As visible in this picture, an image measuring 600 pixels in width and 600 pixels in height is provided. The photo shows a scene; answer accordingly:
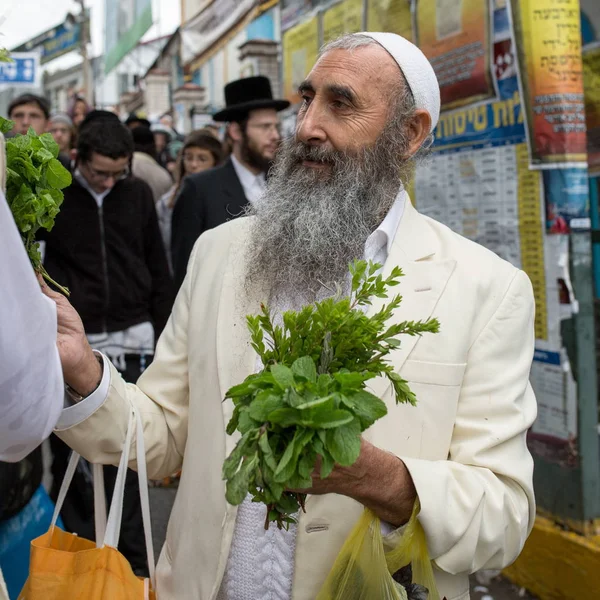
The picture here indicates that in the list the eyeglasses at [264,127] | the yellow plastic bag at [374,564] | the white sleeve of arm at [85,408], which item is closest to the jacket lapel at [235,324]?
the white sleeve of arm at [85,408]

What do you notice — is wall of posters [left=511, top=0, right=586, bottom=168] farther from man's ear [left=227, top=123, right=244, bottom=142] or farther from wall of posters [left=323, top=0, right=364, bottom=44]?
man's ear [left=227, top=123, right=244, bottom=142]

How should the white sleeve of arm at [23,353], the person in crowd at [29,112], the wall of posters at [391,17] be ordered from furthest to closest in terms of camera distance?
the person in crowd at [29,112] → the wall of posters at [391,17] → the white sleeve of arm at [23,353]

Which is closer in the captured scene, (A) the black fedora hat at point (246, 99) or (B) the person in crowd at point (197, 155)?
(A) the black fedora hat at point (246, 99)

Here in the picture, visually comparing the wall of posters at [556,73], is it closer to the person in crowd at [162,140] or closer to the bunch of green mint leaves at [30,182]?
the bunch of green mint leaves at [30,182]

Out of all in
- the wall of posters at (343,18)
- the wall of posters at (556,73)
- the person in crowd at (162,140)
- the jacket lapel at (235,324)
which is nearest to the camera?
the jacket lapel at (235,324)

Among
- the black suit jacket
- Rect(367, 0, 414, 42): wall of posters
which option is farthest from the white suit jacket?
Rect(367, 0, 414, 42): wall of posters

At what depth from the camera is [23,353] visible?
4.18 feet

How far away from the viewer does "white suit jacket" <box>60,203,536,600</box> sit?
203 cm

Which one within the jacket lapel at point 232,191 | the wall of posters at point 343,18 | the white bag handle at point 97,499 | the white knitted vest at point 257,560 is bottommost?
→ the white knitted vest at point 257,560

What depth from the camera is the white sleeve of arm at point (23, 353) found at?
1230 mm

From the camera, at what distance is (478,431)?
2.11 metres

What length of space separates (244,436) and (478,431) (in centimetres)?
79

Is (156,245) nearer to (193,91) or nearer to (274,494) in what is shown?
(274,494)

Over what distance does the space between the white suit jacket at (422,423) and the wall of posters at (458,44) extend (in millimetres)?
2480
